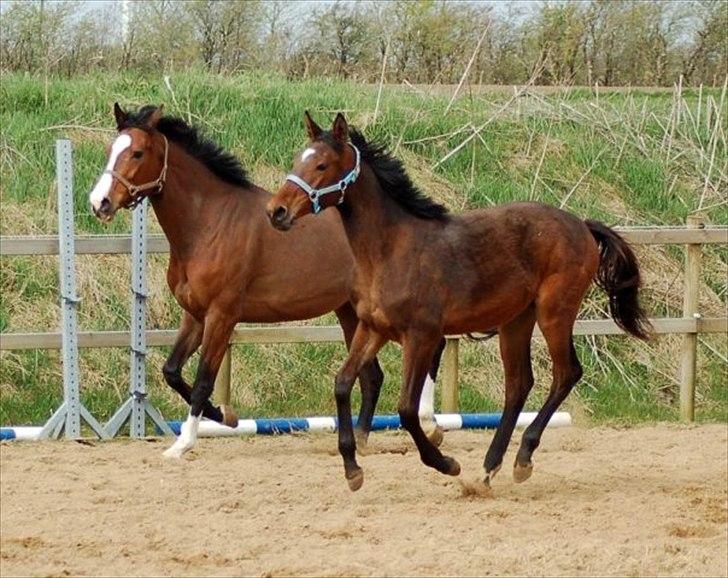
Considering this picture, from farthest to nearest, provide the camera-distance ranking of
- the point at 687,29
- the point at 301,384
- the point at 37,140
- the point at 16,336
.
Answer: the point at 687,29, the point at 37,140, the point at 301,384, the point at 16,336

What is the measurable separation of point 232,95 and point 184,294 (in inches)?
246

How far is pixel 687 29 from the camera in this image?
2006 cm

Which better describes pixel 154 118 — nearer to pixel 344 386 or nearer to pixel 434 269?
pixel 434 269

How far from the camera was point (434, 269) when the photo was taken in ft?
24.0

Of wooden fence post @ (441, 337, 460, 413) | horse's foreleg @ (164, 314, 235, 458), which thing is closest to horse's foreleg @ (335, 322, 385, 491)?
horse's foreleg @ (164, 314, 235, 458)

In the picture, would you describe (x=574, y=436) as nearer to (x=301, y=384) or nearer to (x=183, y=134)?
(x=301, y=384)

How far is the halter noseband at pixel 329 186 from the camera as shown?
272 inches

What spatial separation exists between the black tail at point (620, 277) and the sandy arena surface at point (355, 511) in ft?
3.09

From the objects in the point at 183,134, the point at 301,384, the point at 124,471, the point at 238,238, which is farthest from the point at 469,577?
the point at 301,384

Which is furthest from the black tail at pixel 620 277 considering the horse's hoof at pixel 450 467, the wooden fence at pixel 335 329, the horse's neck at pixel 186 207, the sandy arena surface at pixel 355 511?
the horse's neck at pixel 186 207

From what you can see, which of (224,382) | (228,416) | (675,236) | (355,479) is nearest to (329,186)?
(355,479)

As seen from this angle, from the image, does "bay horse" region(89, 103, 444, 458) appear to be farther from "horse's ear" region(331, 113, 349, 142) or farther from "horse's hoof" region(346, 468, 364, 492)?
"horse's ear" region(331, 113, 349, 142)

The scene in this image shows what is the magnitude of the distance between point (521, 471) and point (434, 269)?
1.28 metres

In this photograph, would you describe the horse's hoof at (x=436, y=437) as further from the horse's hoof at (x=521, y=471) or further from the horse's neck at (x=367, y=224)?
the horse's neck at (x=367, y=224)
